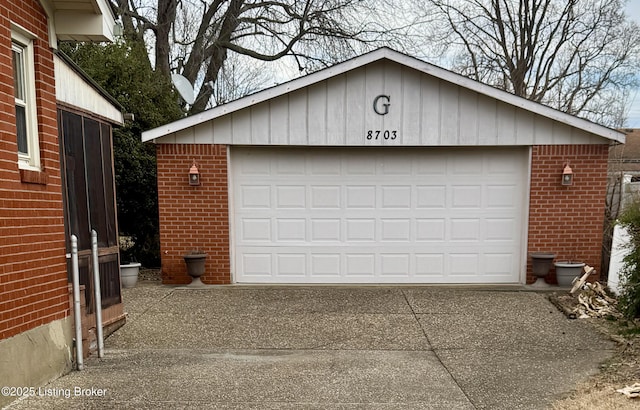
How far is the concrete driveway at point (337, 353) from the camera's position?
11.8ft

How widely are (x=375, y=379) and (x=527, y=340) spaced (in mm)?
2179

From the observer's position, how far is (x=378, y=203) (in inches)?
301

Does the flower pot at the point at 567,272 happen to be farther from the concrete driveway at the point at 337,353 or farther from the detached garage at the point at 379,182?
the concrete driveway at the point at 337,353

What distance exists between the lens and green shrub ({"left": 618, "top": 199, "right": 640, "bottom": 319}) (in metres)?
5.30

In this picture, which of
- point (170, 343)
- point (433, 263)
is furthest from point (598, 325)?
point (170, 343)

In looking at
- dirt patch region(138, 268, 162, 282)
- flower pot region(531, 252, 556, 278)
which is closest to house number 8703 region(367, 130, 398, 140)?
flower pot region(531, 252, 556, 278)

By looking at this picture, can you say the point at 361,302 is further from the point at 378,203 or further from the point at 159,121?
the point at 159,121

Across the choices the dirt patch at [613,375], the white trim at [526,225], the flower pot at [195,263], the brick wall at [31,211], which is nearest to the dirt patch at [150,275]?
the flower pot at [195,263]

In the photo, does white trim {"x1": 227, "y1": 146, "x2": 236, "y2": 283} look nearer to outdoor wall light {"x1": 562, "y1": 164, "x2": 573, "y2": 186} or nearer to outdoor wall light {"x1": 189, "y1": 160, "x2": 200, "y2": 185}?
outdoor wall light {"x1": 189, "y1": 160, "x2": 200, "y2": 185}

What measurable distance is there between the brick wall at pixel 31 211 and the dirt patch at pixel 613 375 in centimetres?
441

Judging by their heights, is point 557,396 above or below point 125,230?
below

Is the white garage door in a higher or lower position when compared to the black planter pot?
higher

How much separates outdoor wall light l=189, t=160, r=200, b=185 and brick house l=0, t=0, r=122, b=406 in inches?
108

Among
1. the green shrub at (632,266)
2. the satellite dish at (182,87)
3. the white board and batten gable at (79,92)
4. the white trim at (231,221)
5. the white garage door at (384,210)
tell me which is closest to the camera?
the white board and batten gable at (79,92)
